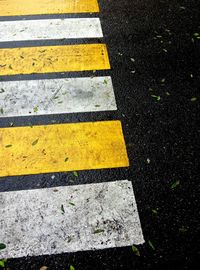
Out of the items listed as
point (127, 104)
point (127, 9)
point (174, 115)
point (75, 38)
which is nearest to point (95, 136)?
point (127, 104)

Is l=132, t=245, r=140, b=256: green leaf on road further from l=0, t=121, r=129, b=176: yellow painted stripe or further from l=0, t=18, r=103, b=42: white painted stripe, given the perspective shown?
l=0, t=18, r=103, b=42: white painted stripe

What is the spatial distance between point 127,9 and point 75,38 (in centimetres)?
128

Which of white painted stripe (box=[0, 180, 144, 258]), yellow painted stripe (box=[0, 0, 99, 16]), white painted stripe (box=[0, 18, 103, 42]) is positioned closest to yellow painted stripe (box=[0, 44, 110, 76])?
white painted stripe (box=[0, 18, 103, 42])

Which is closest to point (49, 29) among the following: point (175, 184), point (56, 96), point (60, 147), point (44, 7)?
point (44, 7)

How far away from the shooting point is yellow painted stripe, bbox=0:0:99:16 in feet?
19.2

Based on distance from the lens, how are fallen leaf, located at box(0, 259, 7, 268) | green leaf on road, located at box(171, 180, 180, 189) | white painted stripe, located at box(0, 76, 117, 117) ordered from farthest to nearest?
1. white painted stripe, located at box(0, 76, 117, 117)
2. green leaf on road, located at box(171, 180, 180, 189)
3. fallen leaf, located at box(0, 259, 7, 268)

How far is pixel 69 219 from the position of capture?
321 centimetres

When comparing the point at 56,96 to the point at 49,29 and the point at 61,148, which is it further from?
the point at 49,29

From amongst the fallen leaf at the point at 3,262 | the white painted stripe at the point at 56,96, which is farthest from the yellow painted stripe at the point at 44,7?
the fallen leaf at the point at 3,262

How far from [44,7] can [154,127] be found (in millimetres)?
3261

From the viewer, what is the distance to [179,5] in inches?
244

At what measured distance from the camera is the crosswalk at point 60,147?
10.2ft

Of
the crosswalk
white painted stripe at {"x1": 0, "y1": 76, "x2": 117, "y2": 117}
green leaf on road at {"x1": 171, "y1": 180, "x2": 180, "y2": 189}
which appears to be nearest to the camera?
the crosswalk

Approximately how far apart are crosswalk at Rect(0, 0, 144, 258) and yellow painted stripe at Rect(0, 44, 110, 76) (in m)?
0.01
